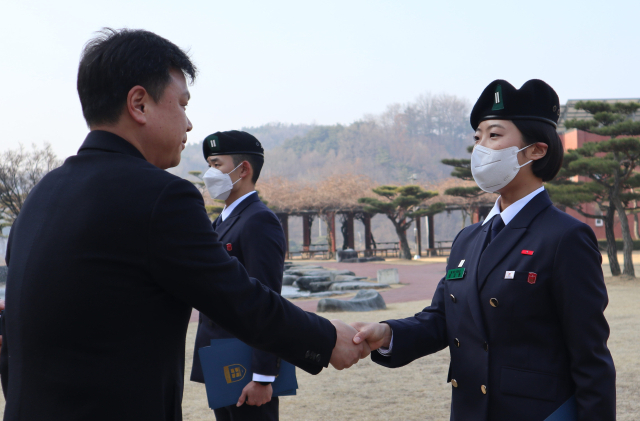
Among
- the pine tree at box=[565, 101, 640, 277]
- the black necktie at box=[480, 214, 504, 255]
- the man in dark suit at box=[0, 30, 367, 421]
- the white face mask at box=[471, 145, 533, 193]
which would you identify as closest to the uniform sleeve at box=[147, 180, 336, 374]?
the man in dark suit at box=[0, 30, 367, 421]

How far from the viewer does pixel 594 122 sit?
1530cm

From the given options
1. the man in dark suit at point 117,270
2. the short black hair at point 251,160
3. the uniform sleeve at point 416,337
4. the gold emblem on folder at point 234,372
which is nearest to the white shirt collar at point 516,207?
the uniform sleeve at point 416,337

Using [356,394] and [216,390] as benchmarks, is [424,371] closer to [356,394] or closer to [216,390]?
[356,394]

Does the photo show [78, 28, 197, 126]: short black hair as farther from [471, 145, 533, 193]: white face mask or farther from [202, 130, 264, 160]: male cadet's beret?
[202, 130, 264, 160]: male cadet's beret

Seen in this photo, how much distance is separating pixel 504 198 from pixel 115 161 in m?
1.34

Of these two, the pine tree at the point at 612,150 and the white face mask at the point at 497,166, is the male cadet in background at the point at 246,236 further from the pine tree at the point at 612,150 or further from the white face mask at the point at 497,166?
the pine tree at the point at 612,150

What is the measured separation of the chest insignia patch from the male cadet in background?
0.92 m

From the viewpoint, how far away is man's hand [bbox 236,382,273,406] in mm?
2475

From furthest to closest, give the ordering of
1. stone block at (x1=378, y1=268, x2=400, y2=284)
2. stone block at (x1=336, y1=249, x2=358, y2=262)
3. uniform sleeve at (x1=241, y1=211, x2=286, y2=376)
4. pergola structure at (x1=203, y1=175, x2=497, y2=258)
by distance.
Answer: pergola structure at (x1=203, y1=175, x2=497, y2=258), stone block at (x1=336, y1=249, x2=358, y2=262), stone block at (x1=378, y1=268, x2=400, y2=284), uniform sleeve at (x1=241, y1=211, x2=286, y2=376)

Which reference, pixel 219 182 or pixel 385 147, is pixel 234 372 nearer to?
pixel 219 182

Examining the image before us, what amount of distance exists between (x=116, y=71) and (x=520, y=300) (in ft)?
4.38

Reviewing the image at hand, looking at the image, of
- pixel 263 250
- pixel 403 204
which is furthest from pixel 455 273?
pixel 403 204

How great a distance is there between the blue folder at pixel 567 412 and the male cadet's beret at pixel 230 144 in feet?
7.00

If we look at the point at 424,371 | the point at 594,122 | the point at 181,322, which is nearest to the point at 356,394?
the point at 424,371
